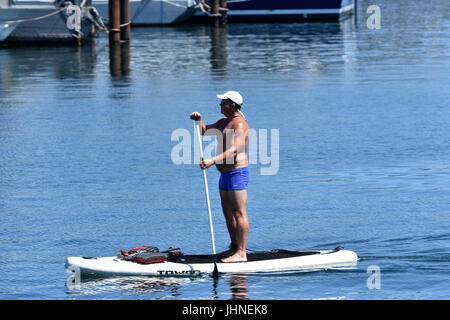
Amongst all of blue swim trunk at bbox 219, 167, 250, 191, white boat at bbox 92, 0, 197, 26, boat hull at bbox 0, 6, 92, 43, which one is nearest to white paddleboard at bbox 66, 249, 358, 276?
blue swim trunk at bbox 219, 167, 250, 191

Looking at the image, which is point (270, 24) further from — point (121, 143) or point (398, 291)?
point (398, 291)

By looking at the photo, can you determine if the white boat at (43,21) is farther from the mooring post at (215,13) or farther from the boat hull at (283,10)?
the boat hull at (283,10)

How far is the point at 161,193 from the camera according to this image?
1528cm

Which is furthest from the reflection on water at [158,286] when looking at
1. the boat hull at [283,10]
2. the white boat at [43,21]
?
the boat hull at [283,10]

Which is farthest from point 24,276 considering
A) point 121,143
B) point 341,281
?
point 121,143

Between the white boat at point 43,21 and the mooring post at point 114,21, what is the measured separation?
5.97 ft

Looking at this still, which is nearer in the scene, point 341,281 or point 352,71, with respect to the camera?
point 341,281

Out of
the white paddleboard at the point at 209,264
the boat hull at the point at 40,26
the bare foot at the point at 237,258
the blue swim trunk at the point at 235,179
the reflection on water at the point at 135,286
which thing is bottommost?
the reflection on water at the point at 135,286

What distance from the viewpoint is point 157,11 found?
56.1 metres

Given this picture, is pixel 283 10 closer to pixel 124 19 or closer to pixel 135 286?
pixel 124 19

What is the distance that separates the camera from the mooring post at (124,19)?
39.3m

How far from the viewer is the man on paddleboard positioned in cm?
1089

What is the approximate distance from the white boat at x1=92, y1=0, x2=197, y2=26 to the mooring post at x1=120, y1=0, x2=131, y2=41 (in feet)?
45.3
